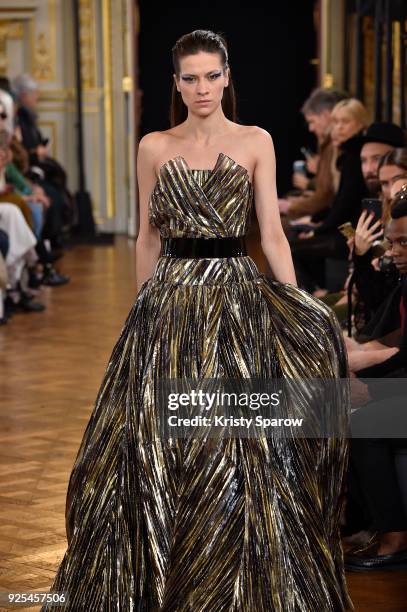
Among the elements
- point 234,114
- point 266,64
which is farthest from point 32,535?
point 266,64

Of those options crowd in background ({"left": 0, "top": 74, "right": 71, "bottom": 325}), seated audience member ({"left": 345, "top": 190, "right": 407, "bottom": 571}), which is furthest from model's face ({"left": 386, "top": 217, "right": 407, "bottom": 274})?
crowd in background ({"left": 0, "top": 74, "right": 71, "bottom": 325})

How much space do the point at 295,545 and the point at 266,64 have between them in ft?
39.0

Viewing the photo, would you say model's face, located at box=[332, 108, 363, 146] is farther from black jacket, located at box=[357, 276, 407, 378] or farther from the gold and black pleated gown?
the gold and black pleated gown

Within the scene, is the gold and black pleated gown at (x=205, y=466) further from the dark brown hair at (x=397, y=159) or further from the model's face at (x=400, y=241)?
the dark brown hair at (x=397, y=159)

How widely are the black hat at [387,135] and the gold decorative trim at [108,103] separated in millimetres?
7496

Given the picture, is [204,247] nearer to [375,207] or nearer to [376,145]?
[375,207]

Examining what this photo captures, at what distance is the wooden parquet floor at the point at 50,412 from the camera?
3547 mm

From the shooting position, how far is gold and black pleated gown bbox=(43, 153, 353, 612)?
2.90 meters

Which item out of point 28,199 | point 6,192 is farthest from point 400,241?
point 28,199

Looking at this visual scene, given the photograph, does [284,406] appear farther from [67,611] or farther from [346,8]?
[346,8]

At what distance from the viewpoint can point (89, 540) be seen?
3033 mm

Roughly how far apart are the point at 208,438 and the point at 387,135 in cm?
324

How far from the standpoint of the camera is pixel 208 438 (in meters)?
2.95

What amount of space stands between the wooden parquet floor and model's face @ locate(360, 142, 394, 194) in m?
1.65
